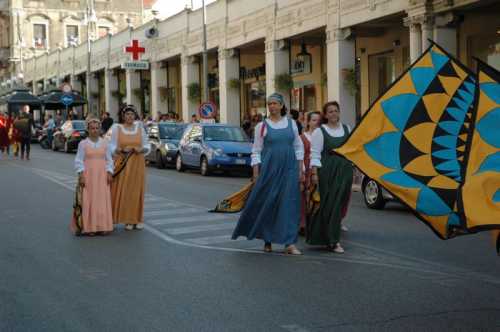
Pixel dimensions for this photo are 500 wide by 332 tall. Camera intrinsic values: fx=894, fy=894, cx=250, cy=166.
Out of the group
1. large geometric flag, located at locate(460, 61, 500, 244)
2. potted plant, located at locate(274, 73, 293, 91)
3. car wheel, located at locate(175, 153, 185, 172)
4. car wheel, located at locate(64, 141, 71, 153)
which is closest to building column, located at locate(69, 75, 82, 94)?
car wheel, located at locate(64, 141, 71, 153)

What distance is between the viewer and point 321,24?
2927 centimetres

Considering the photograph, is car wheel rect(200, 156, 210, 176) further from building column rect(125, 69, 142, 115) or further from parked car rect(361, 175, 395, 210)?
building column rect(125, 69, 142, 115)

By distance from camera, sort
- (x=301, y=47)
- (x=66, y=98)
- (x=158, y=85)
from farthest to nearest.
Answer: (x=66, y=98), (x=158, y=85), (x=301, y=47)

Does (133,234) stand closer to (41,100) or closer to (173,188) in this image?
(173,188)

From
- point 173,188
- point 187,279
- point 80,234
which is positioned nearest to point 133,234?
point 80,234

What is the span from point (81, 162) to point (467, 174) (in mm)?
7052

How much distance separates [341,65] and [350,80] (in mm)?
560

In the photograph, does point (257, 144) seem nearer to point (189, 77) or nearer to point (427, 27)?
point (427, 27)

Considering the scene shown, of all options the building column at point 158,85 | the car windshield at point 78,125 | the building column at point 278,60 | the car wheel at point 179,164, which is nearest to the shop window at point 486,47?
the building column at point 278,60

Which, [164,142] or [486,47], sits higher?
[486,47]

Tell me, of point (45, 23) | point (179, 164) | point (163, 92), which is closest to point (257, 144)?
point (179, 164)

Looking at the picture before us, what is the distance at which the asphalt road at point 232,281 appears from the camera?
6691mm

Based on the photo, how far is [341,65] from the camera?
2842 centimetres

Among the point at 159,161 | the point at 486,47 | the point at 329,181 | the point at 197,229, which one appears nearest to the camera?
the point at 329,181
